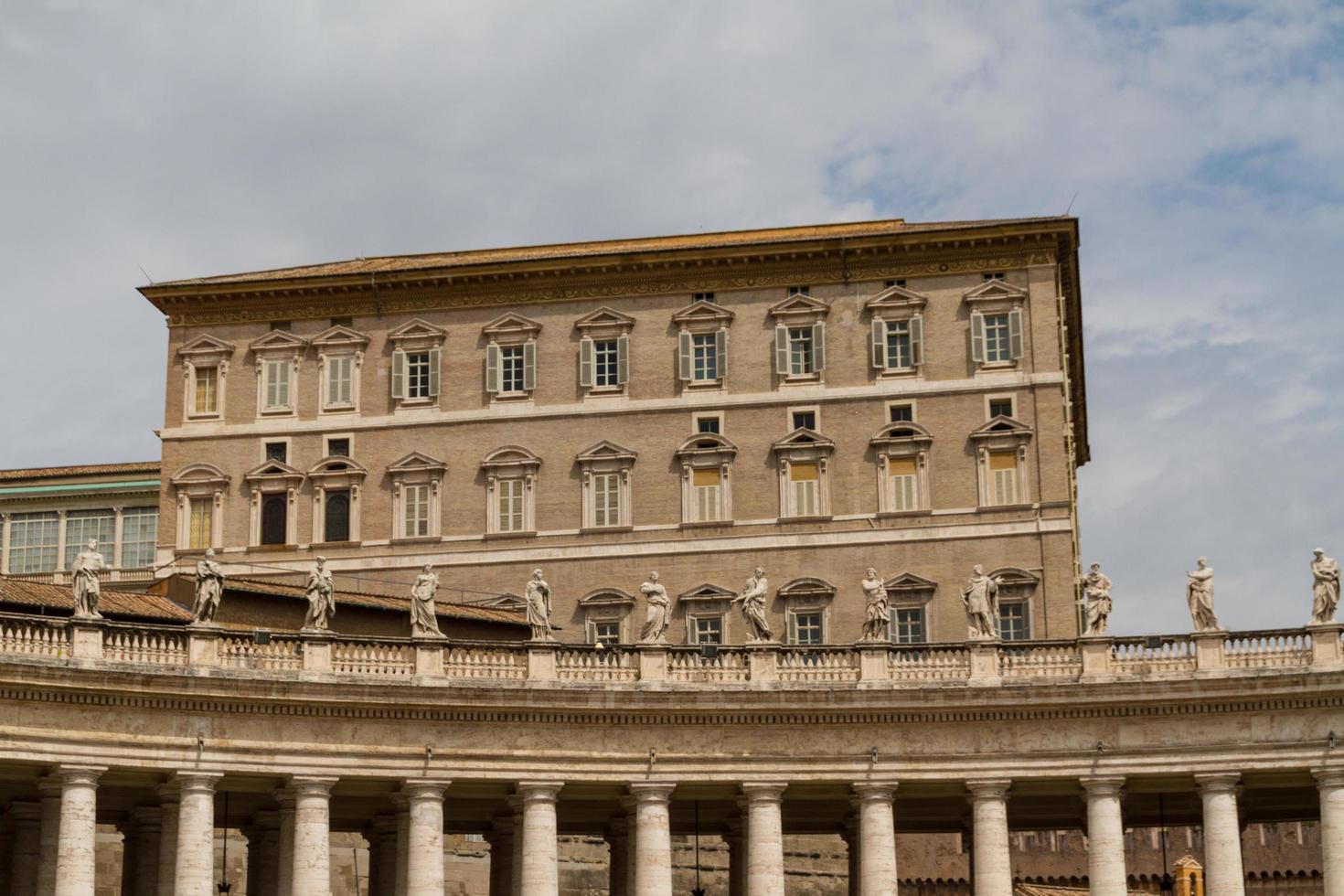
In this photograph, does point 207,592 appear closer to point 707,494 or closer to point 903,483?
point 707,494

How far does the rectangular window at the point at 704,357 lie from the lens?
88.1 meters

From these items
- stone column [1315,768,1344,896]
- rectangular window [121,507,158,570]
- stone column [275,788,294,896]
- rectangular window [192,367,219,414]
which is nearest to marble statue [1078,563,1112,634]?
stone column [1315,768,1344,896]

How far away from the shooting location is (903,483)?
3376 inches

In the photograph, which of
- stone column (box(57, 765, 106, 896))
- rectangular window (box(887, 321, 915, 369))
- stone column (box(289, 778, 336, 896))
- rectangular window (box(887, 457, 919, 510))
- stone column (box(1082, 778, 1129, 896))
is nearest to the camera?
stone column (box(57, 765, 106, 896))

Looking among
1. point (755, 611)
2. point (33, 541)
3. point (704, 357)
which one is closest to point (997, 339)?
point (704, 357)

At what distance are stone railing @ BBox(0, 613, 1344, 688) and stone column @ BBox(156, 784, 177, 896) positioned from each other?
138 inches

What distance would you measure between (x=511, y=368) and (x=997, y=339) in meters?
19.0

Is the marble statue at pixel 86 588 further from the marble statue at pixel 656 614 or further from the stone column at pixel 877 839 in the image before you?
the stone column at pixel 877 839

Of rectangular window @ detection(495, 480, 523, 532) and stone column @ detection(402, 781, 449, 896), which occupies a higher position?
rectangular window @ detection(495, 480, 523, 532)

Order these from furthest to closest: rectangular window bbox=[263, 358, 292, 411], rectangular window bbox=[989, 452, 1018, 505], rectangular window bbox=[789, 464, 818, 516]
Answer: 1. rectangular window bbox=[263, 358, 292, 411]
2. rectangular window bbox=[789, 464, 818, 516]
3. rectangular window bbox=[989, 452, 1018, 505]

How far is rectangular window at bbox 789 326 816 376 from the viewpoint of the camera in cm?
8750

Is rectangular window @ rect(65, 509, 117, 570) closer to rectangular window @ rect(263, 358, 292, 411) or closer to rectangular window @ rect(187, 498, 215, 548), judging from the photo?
Result: rectangular window @ rect(187, 498, 215, 548)

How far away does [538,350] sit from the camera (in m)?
89.2

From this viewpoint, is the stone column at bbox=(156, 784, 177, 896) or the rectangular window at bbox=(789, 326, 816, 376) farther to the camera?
the rectangular window at bbox=(789, 326, 816, 376)
